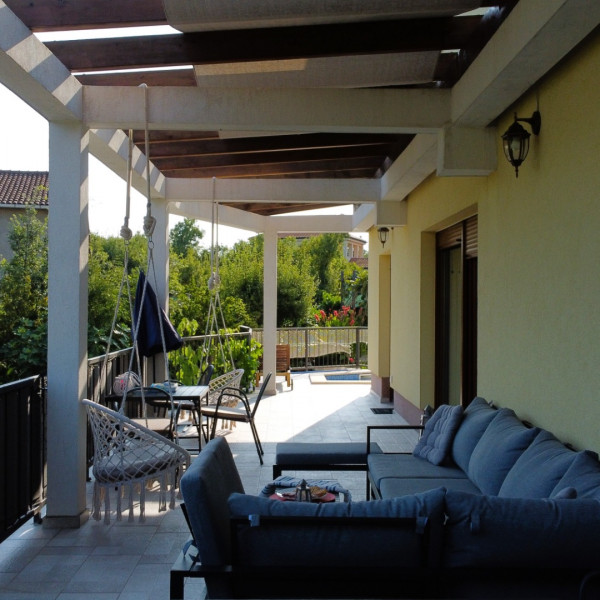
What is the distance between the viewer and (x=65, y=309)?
4.40 m

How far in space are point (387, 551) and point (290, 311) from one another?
15.1m

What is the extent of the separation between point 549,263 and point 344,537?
216 centimetres

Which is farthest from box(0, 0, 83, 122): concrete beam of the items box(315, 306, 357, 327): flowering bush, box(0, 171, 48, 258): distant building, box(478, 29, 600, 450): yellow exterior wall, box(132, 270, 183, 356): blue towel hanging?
box(315, 306, 357, 327): flowering bush

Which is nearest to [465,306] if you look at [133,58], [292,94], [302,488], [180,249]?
[292,94]

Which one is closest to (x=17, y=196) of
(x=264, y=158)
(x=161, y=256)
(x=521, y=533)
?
(x=161, y=256)

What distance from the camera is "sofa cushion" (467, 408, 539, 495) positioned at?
3.35 metres

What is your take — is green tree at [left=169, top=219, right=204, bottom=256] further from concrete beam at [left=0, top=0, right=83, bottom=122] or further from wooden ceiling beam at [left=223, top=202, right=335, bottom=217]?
concrete beam at [left=0, top=0, right=83, bottom=122]

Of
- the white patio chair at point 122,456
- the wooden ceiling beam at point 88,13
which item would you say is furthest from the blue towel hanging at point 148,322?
the wooden ceiling beam at point 88,13

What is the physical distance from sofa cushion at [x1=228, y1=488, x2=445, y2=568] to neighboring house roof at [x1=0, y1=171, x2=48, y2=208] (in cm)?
1815

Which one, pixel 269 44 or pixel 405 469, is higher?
pixel 269 44

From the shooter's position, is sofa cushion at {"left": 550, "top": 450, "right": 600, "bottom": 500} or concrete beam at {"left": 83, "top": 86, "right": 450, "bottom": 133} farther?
concrete beam at {"left": 83, "top": 86, "right": 450, "bottom": 133}

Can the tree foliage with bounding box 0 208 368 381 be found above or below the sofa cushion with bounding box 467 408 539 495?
above

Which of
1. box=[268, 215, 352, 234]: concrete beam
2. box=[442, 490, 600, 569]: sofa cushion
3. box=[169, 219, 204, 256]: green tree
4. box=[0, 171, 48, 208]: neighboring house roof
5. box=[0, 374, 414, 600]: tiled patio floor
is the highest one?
box=[169, 219, 204, 256]: green tree

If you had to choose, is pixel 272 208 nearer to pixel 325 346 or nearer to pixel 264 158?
pixel 264 158
